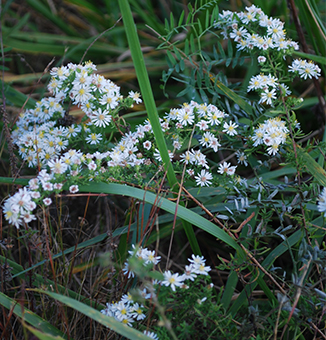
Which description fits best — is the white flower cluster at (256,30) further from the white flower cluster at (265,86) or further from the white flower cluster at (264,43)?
the white flower cluster at (265,86)

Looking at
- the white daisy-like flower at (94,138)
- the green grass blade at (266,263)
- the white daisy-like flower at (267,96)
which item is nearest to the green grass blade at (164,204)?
the green grass blade at (266,263)

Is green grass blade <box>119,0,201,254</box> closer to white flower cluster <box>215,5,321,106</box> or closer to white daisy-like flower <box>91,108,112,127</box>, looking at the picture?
white daisy-like flower <box>91,108,112,127</box>

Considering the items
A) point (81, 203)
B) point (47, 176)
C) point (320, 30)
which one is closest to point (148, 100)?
point (47, 176)

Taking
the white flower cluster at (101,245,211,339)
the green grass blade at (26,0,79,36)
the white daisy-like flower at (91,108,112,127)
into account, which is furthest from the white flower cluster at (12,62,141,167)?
the green grass blade at (26,0,79,36)

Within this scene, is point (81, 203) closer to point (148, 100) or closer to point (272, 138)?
point (148, 100)

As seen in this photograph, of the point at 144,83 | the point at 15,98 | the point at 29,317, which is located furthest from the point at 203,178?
the point at 15,98

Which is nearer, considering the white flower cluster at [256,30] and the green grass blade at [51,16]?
the white flower cluster at [256,30]
